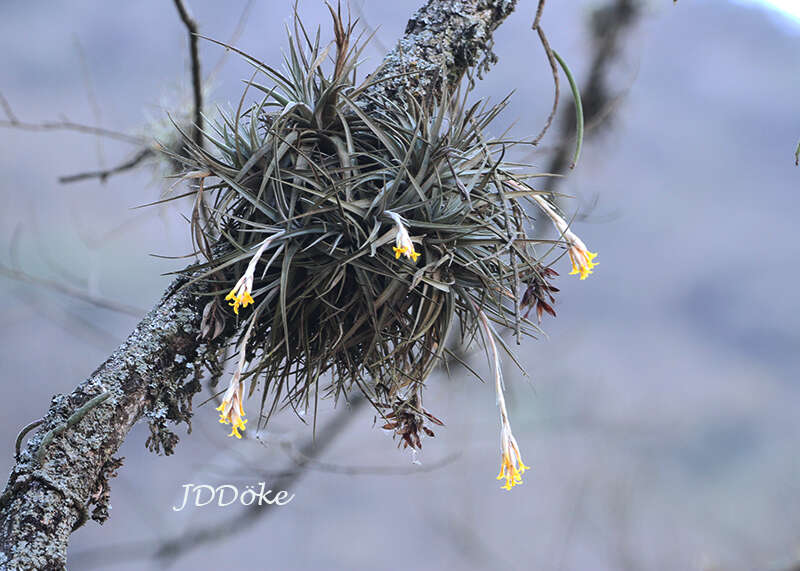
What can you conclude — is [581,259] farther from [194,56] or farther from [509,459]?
[194,56]

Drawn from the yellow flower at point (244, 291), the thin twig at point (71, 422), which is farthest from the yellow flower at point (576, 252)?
the thin twig at point (71, 422)

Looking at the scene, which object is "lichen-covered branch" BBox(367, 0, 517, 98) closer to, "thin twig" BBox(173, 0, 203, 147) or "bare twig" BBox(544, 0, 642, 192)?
"thin twig" BBox(173, 0, 203, 147)

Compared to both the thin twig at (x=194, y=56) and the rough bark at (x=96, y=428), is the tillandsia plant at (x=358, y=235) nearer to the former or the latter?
the rough bark at (x=96, y=428)

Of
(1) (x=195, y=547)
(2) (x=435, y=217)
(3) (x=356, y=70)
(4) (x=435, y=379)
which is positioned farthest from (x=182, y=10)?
(1) (x=195, y=547)

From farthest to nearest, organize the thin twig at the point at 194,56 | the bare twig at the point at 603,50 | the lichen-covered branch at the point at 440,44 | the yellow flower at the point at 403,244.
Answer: the bare twig at the point at 603,50 → the thin twig at the point at 194,56 → the lichen-covered branch at the point at 440,44 → the yellow flower at the point at 403,244

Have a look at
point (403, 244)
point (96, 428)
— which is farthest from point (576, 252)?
point (96, 428)
